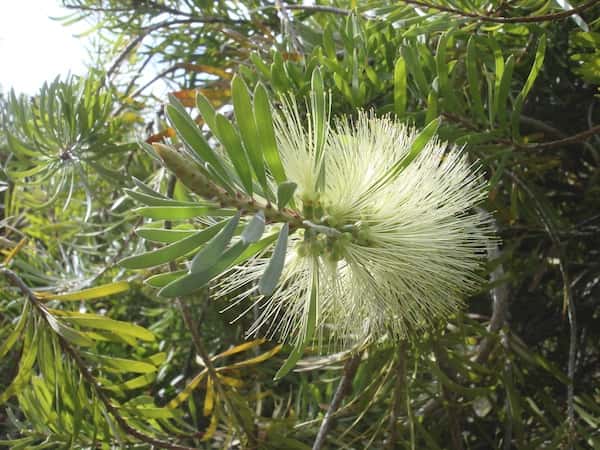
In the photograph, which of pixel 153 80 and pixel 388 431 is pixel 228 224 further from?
pixel 153 80

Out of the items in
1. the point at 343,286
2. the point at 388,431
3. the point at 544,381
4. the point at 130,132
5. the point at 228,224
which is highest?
the point at 130,132

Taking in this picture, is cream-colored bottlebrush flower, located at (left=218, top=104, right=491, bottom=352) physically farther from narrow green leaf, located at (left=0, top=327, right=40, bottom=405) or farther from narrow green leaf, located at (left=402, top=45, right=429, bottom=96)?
narrow green leaf, located at (left=0, top=327, right=40, bottom=405)

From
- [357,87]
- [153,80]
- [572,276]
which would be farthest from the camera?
[153,80]

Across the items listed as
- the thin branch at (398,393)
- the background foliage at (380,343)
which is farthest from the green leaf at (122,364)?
the thin branch at (398,393)

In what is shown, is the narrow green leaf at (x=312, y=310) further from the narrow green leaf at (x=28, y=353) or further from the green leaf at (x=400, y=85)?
the narrow green leaf at (x=28, y=353)

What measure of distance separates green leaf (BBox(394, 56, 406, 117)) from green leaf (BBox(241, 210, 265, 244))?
338mm

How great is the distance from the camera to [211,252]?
0.43 meters

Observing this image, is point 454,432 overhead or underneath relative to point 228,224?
underneath

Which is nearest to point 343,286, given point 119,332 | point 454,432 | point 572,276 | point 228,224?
point 228,224

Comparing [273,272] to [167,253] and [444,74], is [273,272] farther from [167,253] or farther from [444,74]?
[444,74]

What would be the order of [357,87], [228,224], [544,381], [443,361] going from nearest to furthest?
[228,224], [357,87], [443,361], [544,381]

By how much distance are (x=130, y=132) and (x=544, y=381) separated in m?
1.02

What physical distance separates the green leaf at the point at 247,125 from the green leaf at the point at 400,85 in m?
0.30

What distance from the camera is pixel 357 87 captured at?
2.57ft
